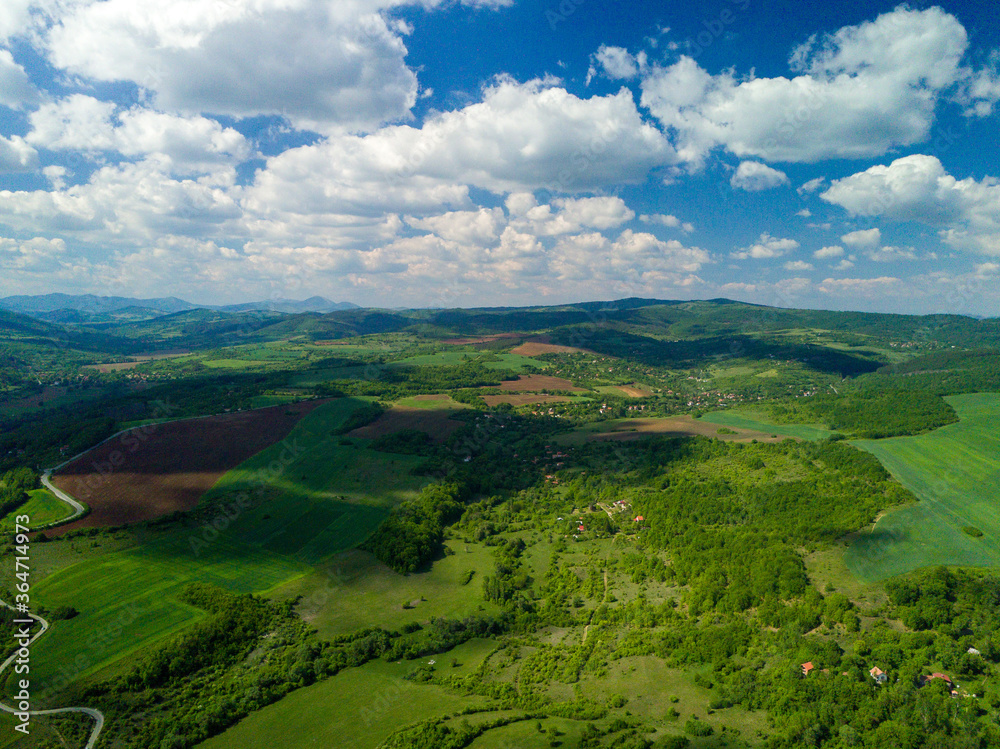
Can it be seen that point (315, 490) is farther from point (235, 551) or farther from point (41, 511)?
point (41, 511)

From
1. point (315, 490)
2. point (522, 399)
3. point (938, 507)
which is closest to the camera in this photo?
point (938, 507)

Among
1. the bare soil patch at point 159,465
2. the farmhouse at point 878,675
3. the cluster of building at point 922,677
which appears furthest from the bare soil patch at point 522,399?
the farmhouse at point 878,675

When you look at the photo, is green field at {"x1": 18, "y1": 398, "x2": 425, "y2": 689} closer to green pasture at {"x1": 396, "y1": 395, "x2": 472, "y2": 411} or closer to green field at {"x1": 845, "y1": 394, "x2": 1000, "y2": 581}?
green pasture at {"x1": 396, "y1": 395, "x2": 472, "y2": 411}

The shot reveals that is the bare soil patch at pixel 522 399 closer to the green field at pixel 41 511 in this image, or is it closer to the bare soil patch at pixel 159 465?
the bare soil patch at pixel 159 465

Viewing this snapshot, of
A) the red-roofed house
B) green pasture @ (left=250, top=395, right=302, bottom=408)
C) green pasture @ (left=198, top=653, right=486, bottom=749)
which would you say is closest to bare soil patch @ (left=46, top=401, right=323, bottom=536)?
green pasture @ (left=250, top=395, right=302, bottom=408)

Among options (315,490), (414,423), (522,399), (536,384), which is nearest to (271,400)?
(414,423)

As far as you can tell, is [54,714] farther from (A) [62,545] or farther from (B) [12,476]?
(B) [12,476]
